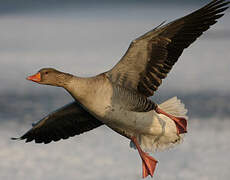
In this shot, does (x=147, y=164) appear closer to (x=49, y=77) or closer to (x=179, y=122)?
(x=179, y=122)

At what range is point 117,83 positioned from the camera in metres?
8.68

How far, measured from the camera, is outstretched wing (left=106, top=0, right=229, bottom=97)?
8578 mm

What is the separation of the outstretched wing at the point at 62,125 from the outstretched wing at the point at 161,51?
1093mm

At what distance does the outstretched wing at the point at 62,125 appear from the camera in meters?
9.60

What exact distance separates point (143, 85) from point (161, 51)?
0.49m

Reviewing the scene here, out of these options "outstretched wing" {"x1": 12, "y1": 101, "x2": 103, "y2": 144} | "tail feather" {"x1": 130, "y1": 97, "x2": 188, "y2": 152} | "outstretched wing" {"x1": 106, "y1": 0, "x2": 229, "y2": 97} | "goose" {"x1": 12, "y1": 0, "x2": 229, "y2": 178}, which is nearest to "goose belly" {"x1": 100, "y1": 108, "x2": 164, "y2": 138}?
"goose" {"x1": 12, "y1": 0, "x2": 229, "y2": 178}

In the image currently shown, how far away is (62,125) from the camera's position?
973 centimetres

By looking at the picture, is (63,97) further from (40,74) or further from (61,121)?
(40,74)

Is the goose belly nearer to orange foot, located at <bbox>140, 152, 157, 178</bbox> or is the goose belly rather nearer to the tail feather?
the tail feather

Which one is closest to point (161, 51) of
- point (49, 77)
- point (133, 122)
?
point (133, 122)

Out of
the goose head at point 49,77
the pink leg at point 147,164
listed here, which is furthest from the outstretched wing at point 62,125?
the goose head at point 49,77

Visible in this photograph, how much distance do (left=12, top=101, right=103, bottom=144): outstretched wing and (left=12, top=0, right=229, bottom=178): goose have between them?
2.78ft

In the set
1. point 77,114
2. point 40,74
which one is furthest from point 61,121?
point 40,74

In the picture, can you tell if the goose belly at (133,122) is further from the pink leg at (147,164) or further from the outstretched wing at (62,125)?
the outstretched wing at (62,125)
